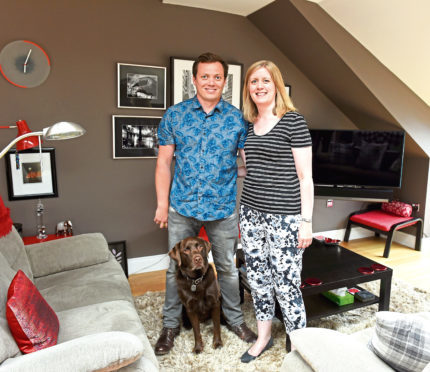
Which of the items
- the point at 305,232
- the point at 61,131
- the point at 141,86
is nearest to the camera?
the point at 61,131

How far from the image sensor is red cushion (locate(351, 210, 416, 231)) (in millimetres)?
3738

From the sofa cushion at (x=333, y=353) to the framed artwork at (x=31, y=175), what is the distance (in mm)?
2255

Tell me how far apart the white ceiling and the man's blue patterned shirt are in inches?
54.8

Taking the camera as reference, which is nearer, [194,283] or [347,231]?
[194,283]

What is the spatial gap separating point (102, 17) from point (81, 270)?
74.9 inches

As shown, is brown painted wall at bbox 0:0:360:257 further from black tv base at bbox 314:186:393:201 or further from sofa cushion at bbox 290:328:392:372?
sofa cushion at bbox 290:328:392:372

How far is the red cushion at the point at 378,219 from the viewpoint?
3738mm

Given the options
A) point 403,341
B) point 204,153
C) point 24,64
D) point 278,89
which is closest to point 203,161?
point 204,153

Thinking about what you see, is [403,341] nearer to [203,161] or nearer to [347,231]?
[203,161]

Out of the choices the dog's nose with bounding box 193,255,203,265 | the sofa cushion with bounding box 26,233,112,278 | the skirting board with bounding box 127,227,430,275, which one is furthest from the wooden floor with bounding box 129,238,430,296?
the dog's nose with bounding box 193,255,203,265

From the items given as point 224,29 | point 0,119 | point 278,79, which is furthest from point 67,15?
point 278,79

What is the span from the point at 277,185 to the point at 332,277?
0.84 meters

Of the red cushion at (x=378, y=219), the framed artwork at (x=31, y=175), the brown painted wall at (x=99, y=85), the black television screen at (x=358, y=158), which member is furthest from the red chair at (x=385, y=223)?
the framed artwork at (x=31, y=175)

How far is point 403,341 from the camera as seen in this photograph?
3.38ft
